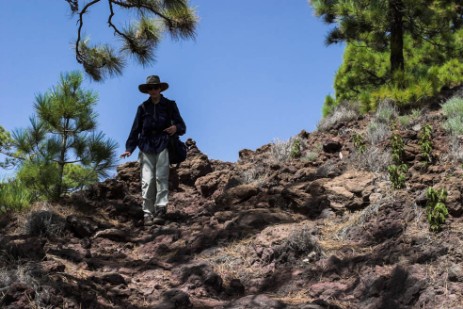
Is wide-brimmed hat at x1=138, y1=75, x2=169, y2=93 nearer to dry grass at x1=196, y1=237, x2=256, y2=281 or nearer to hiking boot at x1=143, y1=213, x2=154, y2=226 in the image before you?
hiking boot at x1=143, y1=213, x2=154, y2=226

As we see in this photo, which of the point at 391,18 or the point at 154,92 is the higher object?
the point at 391,18

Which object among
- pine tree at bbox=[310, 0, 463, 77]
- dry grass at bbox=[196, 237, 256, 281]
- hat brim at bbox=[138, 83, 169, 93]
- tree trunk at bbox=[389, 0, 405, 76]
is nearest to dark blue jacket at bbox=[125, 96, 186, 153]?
hat brim at bbox=[138, 83, 169, 93]

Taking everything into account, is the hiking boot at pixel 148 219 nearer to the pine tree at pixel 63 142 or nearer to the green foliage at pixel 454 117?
the pine tree at pixel 63 142

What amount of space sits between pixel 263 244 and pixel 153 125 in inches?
87.6

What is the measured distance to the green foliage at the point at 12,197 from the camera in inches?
272

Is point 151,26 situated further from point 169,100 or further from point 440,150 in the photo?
point 440,150

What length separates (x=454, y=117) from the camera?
26.4 feet

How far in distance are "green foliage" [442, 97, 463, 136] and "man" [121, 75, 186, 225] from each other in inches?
138

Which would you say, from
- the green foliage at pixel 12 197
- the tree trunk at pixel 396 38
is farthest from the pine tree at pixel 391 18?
the green foliage at pixel 12 197

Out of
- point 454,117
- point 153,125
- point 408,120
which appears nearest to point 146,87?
point 153,125

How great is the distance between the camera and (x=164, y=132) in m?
6.82

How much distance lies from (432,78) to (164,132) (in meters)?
6.00

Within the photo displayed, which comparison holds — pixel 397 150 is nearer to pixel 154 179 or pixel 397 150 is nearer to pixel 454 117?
pixel 454 117

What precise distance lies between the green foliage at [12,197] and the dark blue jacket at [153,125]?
4.54 ft
